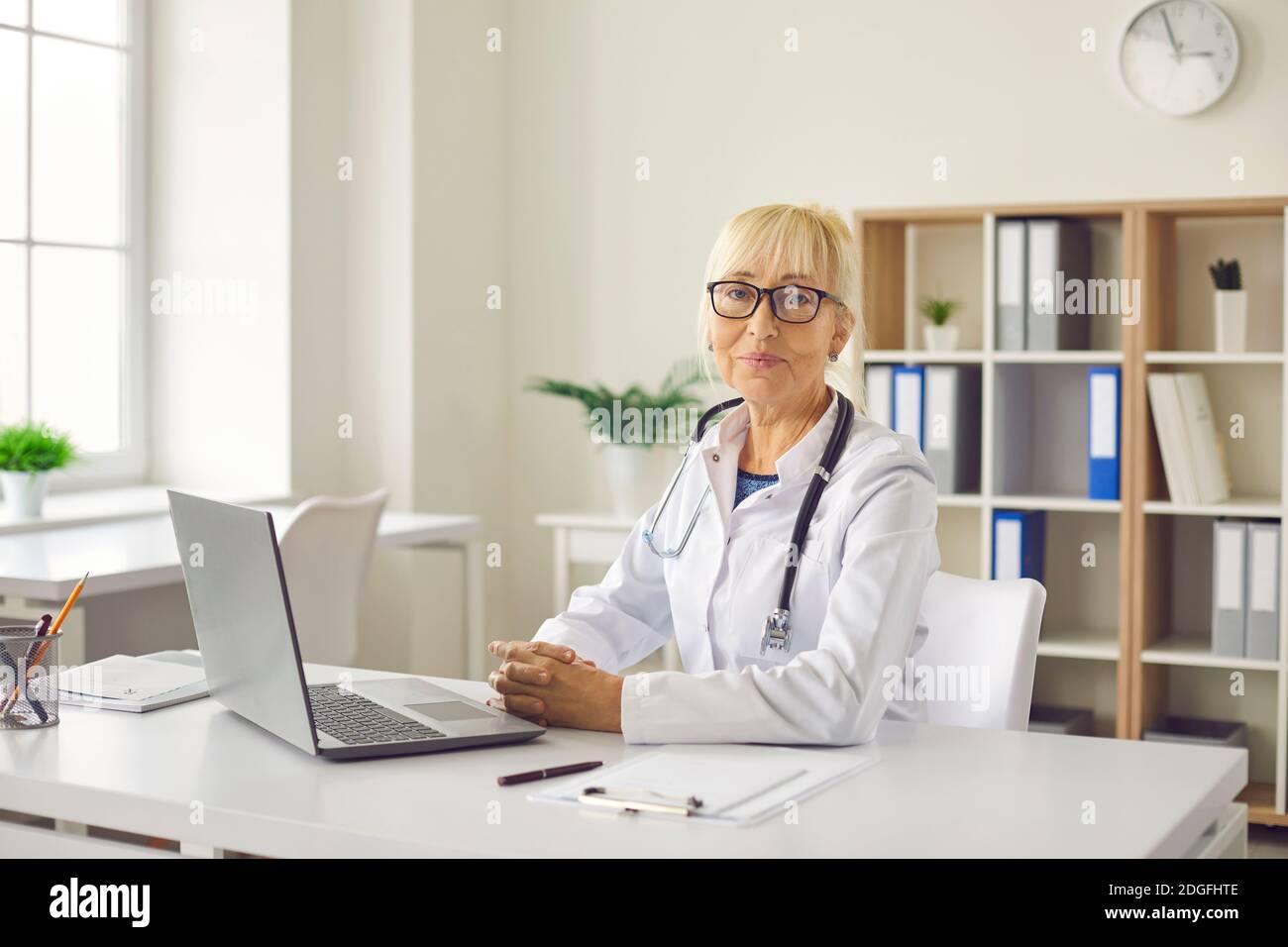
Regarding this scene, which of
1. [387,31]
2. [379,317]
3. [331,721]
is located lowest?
[331,721]

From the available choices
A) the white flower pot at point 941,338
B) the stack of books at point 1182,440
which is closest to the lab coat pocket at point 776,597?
the stack of books at point 1182,440

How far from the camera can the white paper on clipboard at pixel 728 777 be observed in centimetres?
130

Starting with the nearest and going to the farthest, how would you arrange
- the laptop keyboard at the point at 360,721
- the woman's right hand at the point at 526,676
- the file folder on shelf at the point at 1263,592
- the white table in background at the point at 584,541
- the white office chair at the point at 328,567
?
the laptop keyboard at the point at 360,721 < the woman's right hand at the point at 526,676 < the white office chair at the point at 328,567 < the file folder on shelf at the point at 1263,592 < the white table in background at the point at 584,541

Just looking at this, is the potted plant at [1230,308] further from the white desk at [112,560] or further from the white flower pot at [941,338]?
the white desk at [112,560]

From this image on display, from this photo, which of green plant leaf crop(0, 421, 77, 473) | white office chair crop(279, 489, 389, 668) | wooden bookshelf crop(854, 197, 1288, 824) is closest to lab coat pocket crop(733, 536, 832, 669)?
white office chair crop(279, 489, 389, 668)

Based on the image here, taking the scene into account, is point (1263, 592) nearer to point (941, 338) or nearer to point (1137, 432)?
point (1137, 432)

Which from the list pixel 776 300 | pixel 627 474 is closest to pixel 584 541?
pixel 627 474

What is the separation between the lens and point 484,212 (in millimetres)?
4711

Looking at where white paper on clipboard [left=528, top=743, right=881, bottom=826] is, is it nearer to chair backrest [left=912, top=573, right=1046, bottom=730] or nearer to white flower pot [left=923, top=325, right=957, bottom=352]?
chair backrest [left=912, top=573, right=1046, bottom=730]

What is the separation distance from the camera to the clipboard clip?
1276 millimetres

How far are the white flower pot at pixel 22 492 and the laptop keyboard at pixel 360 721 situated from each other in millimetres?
2186

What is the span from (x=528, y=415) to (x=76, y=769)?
342 centimetres
